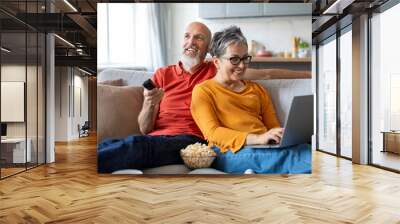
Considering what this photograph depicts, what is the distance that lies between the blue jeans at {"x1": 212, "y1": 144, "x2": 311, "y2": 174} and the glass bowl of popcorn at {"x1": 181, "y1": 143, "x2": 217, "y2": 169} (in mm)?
102

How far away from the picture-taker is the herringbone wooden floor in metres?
3.98

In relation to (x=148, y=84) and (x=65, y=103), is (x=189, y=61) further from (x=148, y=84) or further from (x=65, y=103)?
(x=65, y=103)

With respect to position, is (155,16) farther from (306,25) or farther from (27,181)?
(27,181)

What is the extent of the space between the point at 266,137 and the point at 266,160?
0.33 metres

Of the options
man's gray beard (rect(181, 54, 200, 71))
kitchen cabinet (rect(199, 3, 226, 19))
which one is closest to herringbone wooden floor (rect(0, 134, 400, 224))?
man's gray beard (rect(181, 54, 200, 71))

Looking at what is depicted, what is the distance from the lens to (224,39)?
6.10 meters

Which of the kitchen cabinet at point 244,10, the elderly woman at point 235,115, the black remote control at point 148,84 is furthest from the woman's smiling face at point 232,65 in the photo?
the black remote control at point 148,84

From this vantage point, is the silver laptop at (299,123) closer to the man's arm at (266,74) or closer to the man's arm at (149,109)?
the man's arm at (266,74)

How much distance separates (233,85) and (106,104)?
71.3 inches

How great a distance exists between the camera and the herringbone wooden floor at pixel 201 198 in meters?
3.98

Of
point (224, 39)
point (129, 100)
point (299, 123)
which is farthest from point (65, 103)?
point (299, 123)

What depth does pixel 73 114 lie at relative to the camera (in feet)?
54.1

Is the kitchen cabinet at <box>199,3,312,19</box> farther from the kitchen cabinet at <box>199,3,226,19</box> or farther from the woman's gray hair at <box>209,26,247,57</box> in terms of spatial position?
the woman's gray hair at <box>209,26,247,57</box>

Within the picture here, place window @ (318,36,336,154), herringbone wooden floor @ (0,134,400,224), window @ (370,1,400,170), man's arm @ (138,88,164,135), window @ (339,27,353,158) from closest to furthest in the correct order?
herringbone wooden floor @ (0,134,400,224) < man's arm @ (138,88,164,135) < window @ (370,1,400,170) < window @ (339,27,353,158) < window @ (318,36,336,154)
